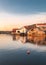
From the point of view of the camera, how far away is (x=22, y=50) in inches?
63.2

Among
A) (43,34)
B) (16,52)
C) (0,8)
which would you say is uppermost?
(0,8)

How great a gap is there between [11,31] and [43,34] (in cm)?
33

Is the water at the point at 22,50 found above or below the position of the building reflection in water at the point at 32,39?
below

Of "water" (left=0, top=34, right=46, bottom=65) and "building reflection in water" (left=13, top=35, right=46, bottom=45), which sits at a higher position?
"building reflection in water" (left=13, top=35, right=46, bottom=45)

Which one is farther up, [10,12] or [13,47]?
[10,12]

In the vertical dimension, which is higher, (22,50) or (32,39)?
(32,39)

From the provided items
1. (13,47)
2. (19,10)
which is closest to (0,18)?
(19,10)

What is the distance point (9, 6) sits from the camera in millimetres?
1642

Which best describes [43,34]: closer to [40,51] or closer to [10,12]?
[40,51]

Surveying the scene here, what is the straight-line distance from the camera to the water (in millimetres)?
1597

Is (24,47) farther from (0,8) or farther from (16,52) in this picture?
(0,8)

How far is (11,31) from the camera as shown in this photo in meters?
1.64

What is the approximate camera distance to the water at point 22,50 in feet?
5.24

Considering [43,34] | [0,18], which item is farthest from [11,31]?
[43,34]
